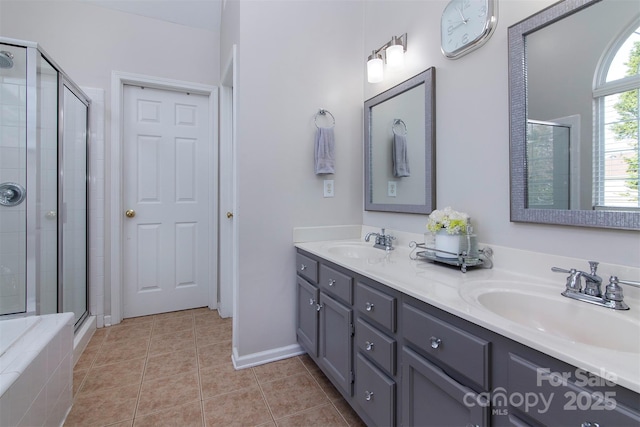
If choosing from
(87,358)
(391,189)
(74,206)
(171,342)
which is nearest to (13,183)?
(74,206)

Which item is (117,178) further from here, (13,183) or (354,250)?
(354,250)

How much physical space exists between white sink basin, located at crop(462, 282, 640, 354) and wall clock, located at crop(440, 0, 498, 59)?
1075mm

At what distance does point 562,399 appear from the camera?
23.7 inches

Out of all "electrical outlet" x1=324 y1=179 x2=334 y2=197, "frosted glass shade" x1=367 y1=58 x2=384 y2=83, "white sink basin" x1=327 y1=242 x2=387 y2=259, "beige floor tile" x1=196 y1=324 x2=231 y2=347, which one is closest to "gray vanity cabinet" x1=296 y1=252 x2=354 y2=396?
"white sink basin" x1=327 y1=242 x2=387 y2=259

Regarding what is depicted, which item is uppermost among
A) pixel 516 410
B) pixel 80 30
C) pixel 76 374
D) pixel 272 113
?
pixel 80 30

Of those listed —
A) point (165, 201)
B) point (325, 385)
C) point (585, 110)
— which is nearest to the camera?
point (585, 110)

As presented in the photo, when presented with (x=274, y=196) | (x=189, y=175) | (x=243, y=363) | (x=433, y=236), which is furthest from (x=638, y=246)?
(x=189, y=175)

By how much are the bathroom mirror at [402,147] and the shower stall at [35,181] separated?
2014 millimetres

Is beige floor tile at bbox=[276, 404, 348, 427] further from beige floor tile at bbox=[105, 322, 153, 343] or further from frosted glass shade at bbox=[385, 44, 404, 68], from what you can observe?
frosted glass shade at bbox=[385, 44, 404, 68]

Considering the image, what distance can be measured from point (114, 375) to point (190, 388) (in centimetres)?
53

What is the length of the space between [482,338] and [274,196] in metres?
1.45

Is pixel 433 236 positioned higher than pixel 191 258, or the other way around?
pixel 433 236

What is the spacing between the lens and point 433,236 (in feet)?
4.73

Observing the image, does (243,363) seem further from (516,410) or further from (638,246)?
(638,246)
